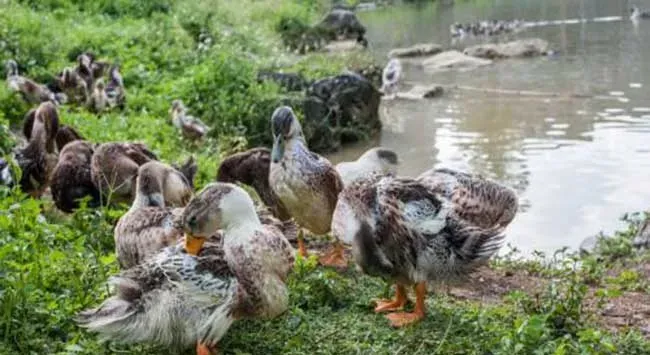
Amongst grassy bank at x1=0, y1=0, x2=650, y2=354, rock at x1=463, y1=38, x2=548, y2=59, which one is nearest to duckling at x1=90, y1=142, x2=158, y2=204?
grassy bank at x1=0, y1=0, x2=650, y2=354

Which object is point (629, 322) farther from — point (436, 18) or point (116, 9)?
point (436, 18)

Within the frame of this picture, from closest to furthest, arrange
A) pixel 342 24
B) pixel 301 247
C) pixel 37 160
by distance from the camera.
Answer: pixel 301 247, pixel 37 160, pixel 342 24

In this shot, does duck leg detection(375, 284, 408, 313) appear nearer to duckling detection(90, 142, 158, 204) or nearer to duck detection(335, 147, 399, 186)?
duck detection(335, 147, 399, 186)

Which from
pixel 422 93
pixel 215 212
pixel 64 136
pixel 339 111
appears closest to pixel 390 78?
pixel 422 93

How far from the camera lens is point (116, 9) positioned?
21.2 metres

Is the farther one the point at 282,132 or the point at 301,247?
the point at 301,247

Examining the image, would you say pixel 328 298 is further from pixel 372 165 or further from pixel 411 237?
pixel 372 165

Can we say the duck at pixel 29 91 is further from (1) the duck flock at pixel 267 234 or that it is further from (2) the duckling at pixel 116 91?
(1) the duck flock at pixel 267 234

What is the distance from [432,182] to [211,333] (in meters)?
1.99

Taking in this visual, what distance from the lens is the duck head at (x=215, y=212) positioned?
454cm

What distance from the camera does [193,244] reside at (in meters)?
4.64

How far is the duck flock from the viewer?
425 centimetres

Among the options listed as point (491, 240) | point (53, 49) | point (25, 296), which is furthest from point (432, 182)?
point (53, 49)

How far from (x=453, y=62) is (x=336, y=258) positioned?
18113mm
